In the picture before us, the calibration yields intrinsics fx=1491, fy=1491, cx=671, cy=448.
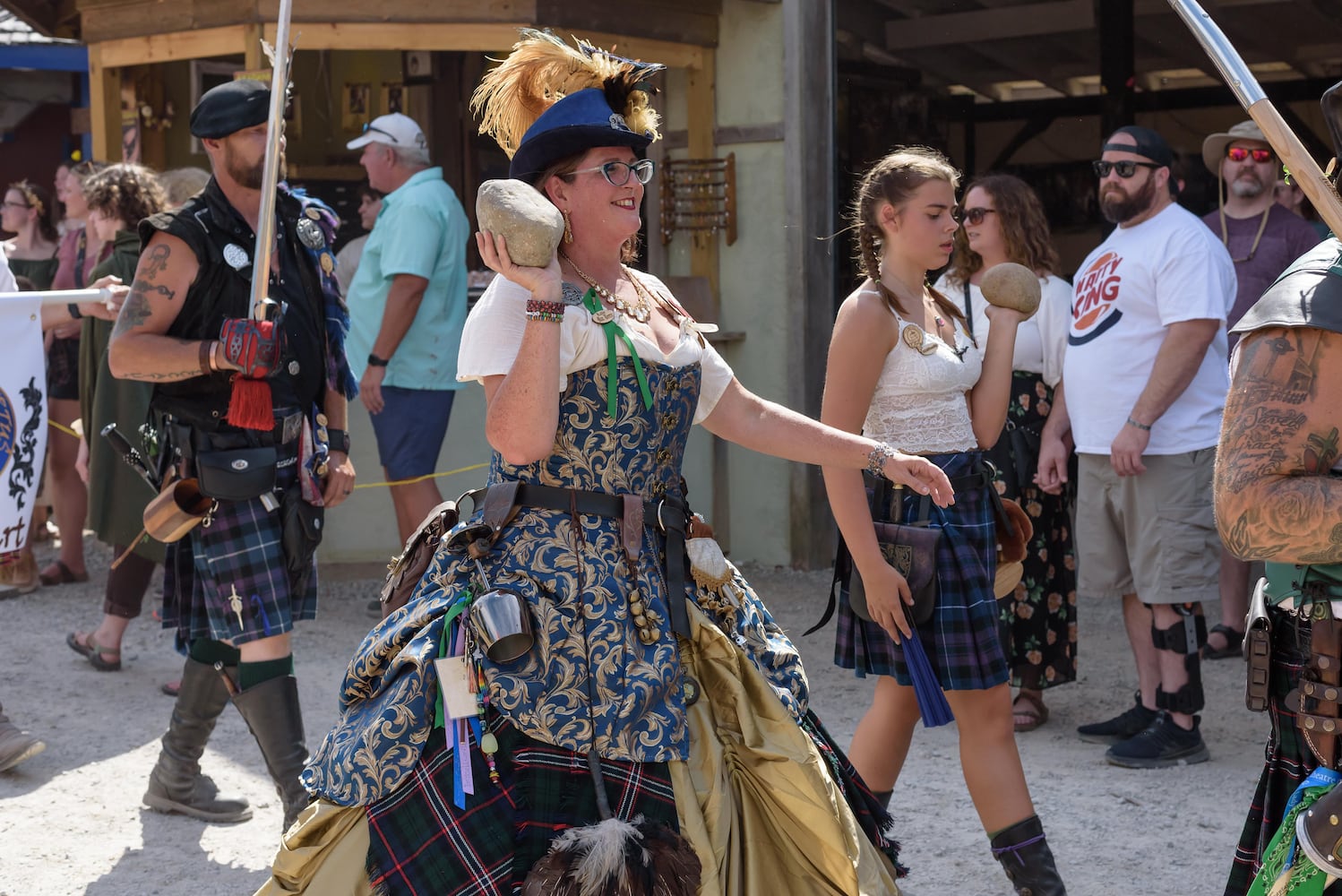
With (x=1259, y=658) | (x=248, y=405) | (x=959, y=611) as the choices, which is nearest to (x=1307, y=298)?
(x=1259, y=658)

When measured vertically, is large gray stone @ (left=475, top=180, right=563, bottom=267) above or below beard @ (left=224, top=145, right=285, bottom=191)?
below

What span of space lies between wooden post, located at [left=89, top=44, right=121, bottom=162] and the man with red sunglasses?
5596 mm

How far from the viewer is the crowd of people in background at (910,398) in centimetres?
339

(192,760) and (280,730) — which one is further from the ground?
(280,730)

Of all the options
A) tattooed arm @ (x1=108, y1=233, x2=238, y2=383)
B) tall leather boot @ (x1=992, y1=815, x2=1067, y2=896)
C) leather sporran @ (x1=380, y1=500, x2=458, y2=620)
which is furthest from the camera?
tattooed arm @ (x1=108, y1=233, x2=238, y2=383)

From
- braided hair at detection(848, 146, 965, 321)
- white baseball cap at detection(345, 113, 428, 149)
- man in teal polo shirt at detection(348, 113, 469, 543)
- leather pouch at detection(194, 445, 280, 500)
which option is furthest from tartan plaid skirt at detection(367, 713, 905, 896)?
white baseball cap at detection(345, 113, 428, 149)

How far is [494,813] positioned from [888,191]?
5.93 ft

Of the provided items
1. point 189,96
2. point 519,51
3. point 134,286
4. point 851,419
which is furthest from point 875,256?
point 189,96

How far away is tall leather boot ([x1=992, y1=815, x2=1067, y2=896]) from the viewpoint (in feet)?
11.1

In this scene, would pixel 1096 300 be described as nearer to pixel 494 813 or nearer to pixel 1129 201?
pixel 1129 201

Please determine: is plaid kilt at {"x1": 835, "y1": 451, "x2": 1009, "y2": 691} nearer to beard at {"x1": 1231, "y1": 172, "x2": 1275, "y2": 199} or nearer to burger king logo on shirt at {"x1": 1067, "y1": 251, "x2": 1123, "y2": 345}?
burger king logo on shirt at {"x1": 1067, "y1": 251, "x2": 1123, "y2": 345}

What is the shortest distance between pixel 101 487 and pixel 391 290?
4.78ft

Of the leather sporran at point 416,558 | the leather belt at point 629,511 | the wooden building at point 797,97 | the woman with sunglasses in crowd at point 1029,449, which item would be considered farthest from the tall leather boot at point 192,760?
the wooden building at point 797,97

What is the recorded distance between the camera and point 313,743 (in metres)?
4.99
